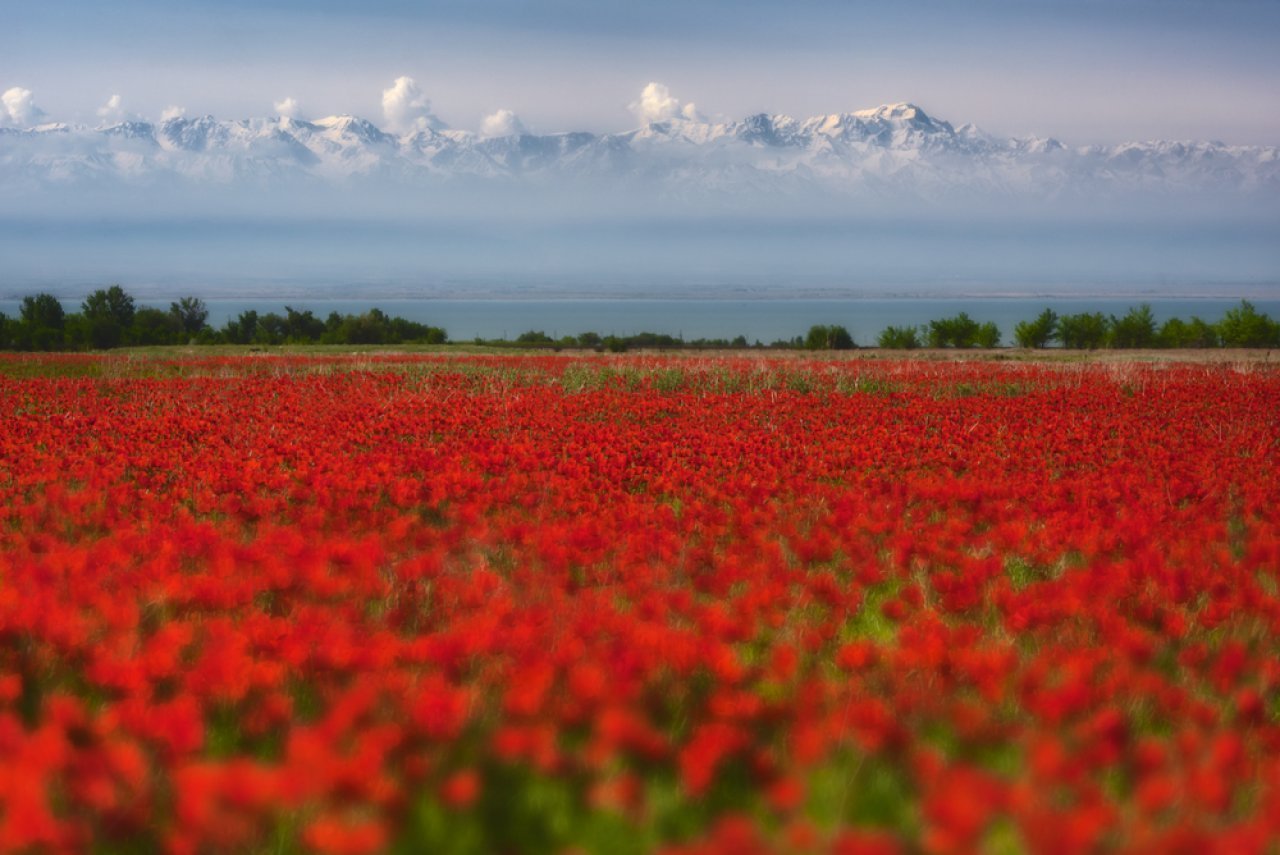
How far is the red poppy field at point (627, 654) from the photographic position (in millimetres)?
2986

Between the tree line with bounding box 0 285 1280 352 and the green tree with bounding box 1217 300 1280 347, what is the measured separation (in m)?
0.05

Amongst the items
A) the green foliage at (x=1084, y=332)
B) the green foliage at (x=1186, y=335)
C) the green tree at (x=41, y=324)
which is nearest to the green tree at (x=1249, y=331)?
the green foliage at (x=1186, y=335)

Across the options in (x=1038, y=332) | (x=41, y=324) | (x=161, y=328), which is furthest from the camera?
(x=1038, y=332)

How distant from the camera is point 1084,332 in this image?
194ft

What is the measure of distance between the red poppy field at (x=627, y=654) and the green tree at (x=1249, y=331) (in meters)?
53.6

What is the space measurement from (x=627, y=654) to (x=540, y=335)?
56003 millimetres

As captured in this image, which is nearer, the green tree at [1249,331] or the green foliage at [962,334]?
the green tree at [1249,331]

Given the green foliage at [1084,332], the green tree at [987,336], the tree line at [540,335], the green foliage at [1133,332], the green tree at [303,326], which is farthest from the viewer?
the green tree at [303,326]

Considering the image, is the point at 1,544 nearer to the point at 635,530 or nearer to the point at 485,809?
the point at 635,530

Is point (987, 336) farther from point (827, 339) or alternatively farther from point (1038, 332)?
point (827, 339)

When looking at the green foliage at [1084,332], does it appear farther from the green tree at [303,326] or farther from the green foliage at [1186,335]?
the green tree at [303,326]

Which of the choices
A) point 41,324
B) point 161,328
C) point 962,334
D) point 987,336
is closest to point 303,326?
point 161,328

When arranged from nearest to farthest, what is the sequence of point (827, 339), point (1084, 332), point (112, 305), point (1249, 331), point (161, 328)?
point (827, 339)
point (1249, 331)
point (161, 328)
point (1084, 332)
point (112, 305)

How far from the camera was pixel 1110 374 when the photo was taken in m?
20.6
